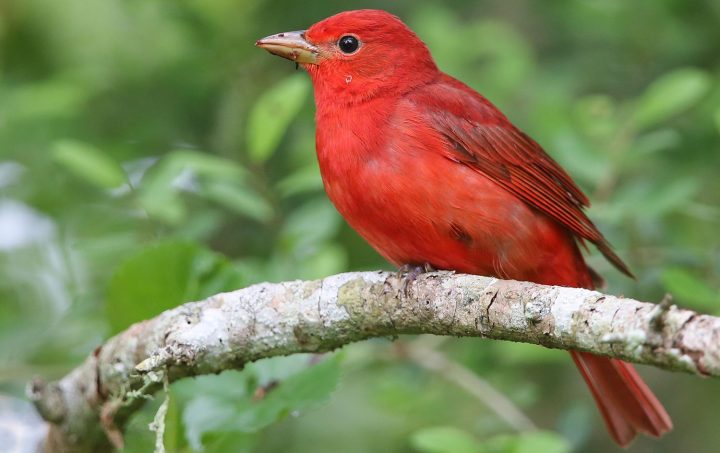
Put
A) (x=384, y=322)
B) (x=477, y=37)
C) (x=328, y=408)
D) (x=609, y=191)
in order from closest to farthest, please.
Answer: (x=384, y=322) < (x=609, y=191) < (x=477, y=37) < (x=328, y=408)

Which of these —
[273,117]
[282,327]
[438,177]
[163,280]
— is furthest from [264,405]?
[273,117]

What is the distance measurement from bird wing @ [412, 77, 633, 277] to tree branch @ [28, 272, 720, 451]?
835 millimetres

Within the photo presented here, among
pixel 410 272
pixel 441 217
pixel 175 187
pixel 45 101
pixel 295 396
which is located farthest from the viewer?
pixel 45 101

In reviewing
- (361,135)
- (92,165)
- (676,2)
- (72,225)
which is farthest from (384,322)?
(676,2)

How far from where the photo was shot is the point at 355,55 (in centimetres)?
427

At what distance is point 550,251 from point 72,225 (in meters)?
2.31

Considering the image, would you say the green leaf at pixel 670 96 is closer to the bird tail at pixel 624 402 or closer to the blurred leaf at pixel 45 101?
A: the bird tail at pixel 624 402

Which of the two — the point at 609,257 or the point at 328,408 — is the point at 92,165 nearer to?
the point at 609,257

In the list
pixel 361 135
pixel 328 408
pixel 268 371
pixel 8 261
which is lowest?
pixel 328 408

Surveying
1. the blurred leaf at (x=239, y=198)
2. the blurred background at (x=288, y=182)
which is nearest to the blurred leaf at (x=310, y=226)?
the blurred background at (x=288, y=182)

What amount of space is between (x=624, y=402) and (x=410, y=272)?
1.06 m

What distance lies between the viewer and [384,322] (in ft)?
10.2

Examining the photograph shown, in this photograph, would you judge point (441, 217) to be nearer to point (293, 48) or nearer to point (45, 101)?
point (293, 48)

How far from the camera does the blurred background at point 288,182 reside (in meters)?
4.05
